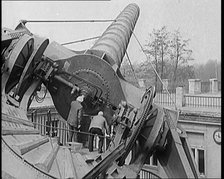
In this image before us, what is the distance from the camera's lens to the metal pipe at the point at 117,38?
3.91 meters

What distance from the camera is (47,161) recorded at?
1910mm

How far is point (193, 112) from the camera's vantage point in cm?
614

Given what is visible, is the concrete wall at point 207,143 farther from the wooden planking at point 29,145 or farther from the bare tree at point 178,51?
the wooden planking at point 29,145

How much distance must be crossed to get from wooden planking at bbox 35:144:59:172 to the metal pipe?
164cm

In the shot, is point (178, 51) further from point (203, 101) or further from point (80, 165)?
point (80, 165)

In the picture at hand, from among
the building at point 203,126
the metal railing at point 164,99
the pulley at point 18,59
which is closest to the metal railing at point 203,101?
the building at point 203,126

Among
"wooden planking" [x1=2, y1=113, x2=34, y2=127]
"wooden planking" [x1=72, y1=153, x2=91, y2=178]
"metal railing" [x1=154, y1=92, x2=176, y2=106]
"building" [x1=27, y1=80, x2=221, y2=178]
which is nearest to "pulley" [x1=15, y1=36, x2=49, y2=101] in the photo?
"wooden planking" [x1=2, y1=113, x2=34, y2=127]

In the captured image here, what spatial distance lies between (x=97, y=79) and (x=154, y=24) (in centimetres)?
584

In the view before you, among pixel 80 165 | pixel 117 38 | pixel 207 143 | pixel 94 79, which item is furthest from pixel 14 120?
pixel 207 143

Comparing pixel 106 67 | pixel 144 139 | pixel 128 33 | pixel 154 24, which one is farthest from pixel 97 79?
pixel 154 24

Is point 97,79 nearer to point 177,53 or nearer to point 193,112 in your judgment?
point 193,112

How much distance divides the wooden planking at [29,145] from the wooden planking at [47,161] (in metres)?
0.09

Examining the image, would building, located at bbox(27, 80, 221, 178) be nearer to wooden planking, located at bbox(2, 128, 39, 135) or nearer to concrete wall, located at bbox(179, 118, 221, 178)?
concrete wall, located at bbox(179, 118, 221, 178)

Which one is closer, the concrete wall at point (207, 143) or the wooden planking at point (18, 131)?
the wooden planking at point (18, 131)
